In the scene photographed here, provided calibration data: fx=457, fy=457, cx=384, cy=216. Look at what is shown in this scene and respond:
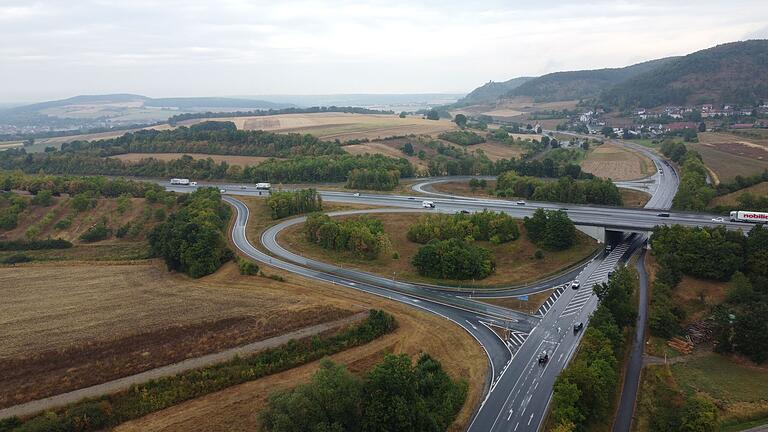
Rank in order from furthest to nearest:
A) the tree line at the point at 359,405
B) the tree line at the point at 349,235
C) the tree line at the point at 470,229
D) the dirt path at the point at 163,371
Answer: the tree line at the point at 470,229 < the tree line at the point at 349,235 < the dirt path at the point at 163,371 < the tree line at the point at 359,405

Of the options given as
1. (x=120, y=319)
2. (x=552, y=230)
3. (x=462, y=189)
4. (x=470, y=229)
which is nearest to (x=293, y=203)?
(x=470, y=229)

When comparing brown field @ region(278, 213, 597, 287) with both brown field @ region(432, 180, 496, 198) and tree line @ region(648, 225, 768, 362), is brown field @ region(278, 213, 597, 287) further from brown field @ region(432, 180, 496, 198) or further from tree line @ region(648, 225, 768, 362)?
brown field @ region(432, 180, 496, 198)

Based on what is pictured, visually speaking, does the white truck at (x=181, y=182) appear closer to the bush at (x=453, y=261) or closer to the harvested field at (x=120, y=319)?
the harvested field at (x=120, y=319)

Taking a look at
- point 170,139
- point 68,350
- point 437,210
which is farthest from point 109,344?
point 170,139

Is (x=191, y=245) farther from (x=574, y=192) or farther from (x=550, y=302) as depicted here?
(x=574, y=192)

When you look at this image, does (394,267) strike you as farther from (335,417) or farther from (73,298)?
(73,298)

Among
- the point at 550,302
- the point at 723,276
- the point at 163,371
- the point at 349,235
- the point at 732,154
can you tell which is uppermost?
the point at 732,154

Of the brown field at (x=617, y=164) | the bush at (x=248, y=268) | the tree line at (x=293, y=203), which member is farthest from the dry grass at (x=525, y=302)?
the brown field at (x=617, y=164)
